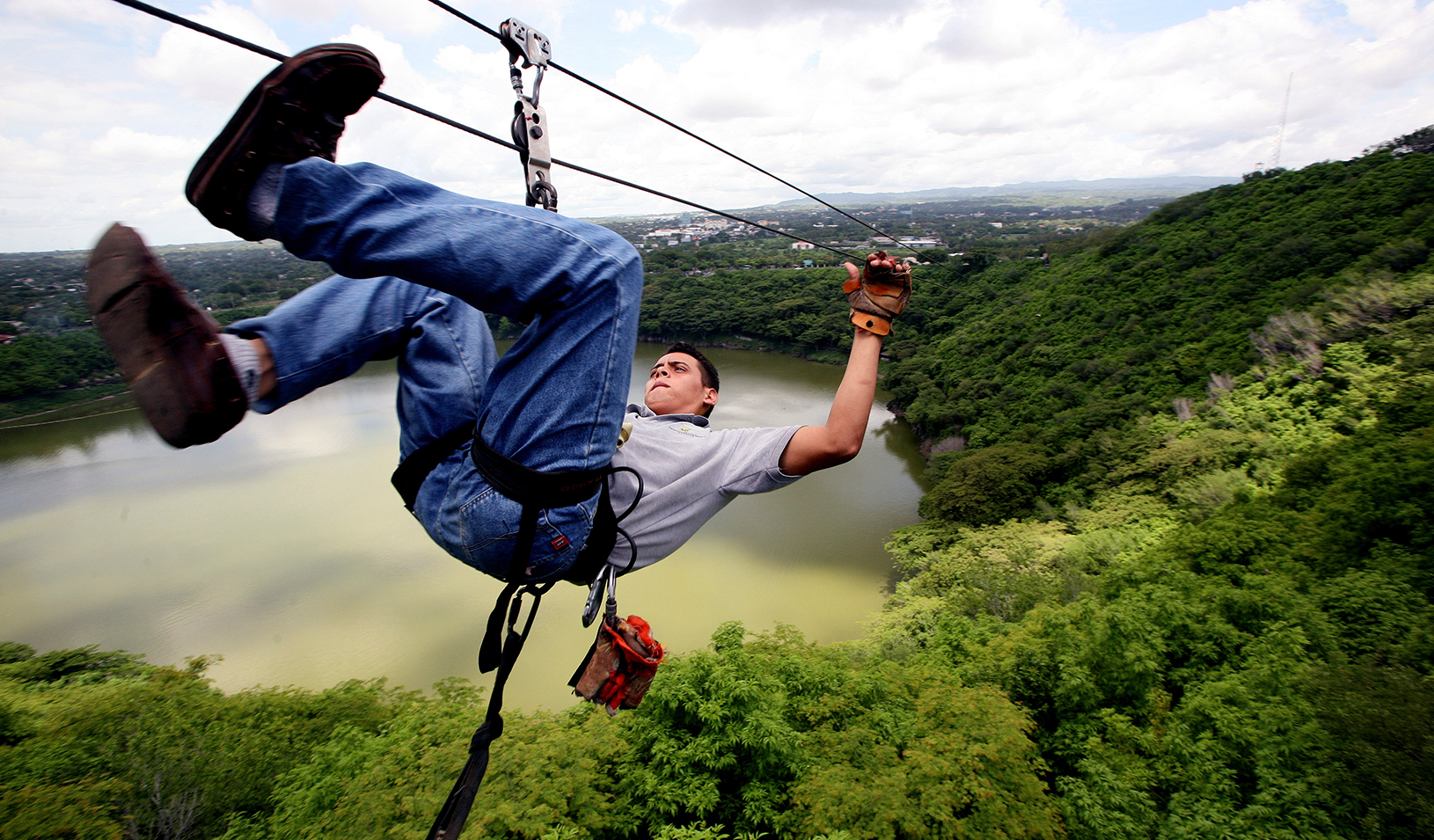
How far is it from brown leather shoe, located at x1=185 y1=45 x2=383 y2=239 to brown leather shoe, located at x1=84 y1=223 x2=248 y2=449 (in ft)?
0.48

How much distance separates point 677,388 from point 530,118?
896 millimetres

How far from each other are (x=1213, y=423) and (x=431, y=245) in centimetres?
1946

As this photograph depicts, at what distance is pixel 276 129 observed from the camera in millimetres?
1082

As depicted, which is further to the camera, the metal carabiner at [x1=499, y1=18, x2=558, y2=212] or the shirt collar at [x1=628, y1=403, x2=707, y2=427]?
the shirt collar at [x1=628, y1=403, x2=707, y2=427]

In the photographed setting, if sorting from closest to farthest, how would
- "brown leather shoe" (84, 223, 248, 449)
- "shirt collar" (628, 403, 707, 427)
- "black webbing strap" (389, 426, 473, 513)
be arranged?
"brown leather shoe" (84, 223, 248, 449) < "black webbing strap" (389, 426, 473, 513) < "shirt collar" (628, 403, 707, 427)

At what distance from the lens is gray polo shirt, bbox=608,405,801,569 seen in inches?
63.6

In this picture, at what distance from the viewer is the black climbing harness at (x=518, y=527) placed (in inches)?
50.9

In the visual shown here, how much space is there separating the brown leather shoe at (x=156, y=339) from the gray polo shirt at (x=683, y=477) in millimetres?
820

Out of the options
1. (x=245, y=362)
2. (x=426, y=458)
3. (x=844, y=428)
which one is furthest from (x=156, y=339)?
(x=844, y=428)

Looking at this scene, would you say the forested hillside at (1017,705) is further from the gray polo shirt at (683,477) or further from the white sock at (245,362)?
the white sock at (245,362)

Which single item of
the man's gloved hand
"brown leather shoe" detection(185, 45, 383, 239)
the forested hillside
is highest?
"brown leather shoe" detection(185, 45, 383, 239)

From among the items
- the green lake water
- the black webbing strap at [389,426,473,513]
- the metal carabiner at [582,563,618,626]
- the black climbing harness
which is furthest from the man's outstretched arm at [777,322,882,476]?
the green lake water

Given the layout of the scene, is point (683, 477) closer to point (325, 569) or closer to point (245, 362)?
point (245, 362)

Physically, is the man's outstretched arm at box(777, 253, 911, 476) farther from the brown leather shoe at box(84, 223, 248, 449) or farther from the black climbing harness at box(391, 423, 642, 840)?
the brown leather shoe at box(84, 223, 248, 449)
